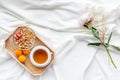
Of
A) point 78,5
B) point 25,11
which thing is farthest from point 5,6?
point 78,5

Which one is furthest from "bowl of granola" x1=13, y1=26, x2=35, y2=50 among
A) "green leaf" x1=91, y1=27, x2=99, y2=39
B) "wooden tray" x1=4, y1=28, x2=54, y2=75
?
"green leaf" x1=91, y1=27, x2=99, y2=39

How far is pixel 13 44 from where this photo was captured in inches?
46.9

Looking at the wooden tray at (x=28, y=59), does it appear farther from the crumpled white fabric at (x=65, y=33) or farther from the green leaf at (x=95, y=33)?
the green leaf at (x=95, y=33)

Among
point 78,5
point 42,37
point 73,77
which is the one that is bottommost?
point 73,77

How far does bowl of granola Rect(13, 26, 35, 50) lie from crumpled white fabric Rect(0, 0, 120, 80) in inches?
1.5

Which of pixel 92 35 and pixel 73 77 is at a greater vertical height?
pixel 92 35

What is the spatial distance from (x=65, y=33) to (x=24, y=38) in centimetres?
19

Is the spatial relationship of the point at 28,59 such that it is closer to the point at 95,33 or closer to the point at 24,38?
the point at 24,38

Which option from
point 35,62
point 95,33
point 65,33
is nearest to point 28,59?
point 35,62

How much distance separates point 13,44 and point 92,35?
360 millimetres

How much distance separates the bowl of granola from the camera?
46.4 inches

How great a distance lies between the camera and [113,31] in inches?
49.0

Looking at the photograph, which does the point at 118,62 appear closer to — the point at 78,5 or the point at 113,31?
the point at 113,31

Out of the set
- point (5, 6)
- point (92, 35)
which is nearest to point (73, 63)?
point (92, 35)
